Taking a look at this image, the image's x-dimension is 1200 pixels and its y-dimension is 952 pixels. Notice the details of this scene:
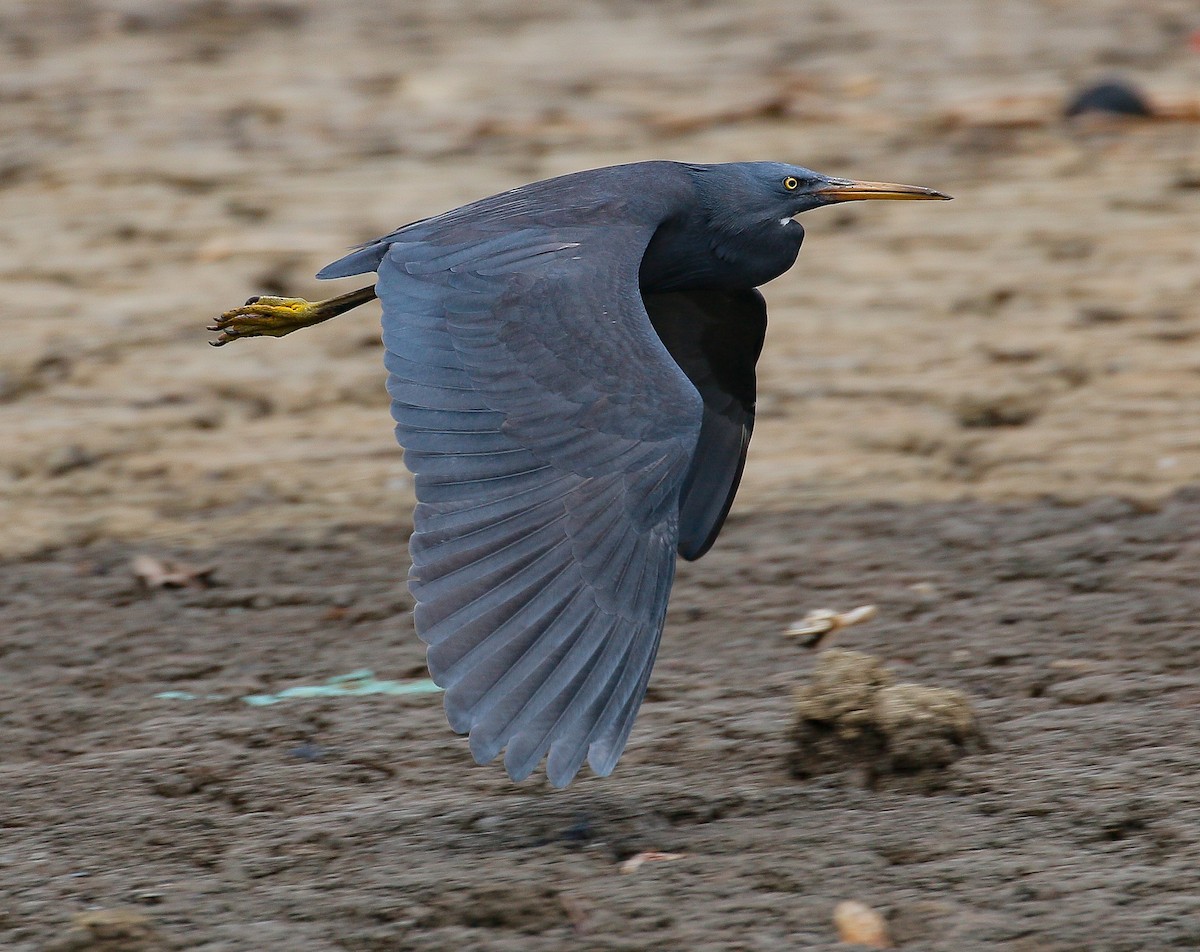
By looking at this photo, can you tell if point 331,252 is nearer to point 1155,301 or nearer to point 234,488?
point 234,488

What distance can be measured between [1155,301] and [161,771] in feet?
13.5

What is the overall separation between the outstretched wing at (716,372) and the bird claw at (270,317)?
839mm

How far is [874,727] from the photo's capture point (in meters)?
3.46

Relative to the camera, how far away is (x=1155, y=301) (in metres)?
6.38

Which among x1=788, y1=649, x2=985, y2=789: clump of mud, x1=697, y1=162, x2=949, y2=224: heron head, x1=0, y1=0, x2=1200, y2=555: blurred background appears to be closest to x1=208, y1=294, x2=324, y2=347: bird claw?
x1=0, y1=0, x2=1200, y2=555: blurred background

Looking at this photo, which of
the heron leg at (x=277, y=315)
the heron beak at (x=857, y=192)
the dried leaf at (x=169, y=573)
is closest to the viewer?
the heron beak at (x=857, y=192)

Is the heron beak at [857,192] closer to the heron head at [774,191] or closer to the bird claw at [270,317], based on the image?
the heron head at [774,191]

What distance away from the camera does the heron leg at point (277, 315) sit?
4.41 m

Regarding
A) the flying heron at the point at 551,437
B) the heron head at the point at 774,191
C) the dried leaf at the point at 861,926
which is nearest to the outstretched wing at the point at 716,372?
the flying heron at the point at 551,437

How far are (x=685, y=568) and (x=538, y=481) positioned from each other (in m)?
1.55

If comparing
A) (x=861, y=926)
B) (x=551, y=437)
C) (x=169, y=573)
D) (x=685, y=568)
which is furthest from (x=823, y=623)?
(x=169, y=573)

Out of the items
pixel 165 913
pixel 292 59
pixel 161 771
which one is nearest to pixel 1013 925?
pixel 165 913

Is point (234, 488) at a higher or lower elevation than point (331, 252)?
lower

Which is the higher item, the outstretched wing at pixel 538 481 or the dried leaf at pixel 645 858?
the outstretched wing at pixel 538 481
